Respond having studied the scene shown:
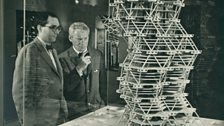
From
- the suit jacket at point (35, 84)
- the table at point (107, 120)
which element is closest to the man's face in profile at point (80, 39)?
the suit jacket at point (35, 84)

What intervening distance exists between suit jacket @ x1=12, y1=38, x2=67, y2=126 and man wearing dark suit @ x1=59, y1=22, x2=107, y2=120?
5 cm

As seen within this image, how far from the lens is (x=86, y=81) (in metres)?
1.51

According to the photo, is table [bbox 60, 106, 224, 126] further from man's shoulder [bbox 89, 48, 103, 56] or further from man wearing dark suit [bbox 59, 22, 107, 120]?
man's shoulder [bbox 89, 48, 103, 56]

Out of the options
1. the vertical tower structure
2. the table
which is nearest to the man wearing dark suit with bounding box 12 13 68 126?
the table

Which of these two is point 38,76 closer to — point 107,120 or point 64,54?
point 64,54

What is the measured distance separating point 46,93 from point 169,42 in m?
0.54

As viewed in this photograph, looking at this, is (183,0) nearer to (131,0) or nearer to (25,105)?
Result: (131,0)

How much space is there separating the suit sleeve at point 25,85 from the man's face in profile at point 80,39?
179 millimetres

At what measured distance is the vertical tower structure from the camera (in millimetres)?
1115

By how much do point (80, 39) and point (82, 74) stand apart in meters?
0.15

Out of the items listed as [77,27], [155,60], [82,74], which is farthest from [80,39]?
[155,60]

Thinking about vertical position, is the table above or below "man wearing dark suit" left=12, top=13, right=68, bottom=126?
below

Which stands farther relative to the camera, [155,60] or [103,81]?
[103,81]

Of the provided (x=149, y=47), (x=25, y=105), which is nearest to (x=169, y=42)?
(x=149, y=47)
